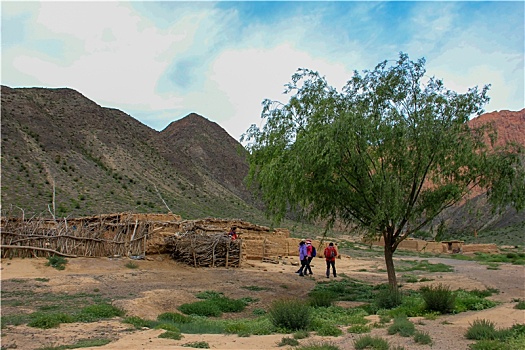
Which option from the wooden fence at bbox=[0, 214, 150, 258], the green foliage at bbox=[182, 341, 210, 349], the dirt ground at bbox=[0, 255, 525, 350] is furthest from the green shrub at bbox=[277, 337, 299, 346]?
the wooden fence at bbox=[0, 214, 150, 258]

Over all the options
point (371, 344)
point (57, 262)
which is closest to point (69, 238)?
point (57, 262)

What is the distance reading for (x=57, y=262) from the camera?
57.9ft

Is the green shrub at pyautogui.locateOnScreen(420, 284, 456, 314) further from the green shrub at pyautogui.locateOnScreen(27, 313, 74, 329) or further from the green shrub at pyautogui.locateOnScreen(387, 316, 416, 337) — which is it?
the green shrub at pyautogui.locateOnScreen(27, 313, 74, 329)

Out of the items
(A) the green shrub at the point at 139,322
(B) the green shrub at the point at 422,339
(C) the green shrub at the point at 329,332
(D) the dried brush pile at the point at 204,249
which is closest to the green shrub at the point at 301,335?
(C) the green shrub at the point at 329,332

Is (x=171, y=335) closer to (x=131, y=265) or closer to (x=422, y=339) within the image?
(x=422, y=339)

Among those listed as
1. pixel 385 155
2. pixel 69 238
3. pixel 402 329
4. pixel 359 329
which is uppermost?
pixel 385 155

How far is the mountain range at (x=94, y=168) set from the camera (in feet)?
125

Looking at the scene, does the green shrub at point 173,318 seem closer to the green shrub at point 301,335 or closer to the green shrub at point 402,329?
the green shrub at point 301,335

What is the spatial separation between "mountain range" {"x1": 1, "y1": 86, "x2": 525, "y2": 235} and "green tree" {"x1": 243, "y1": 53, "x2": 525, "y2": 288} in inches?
745

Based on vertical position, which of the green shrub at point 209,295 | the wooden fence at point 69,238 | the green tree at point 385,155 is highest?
the green tree at point 385,155

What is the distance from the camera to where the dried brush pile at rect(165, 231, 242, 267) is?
20.9 metres

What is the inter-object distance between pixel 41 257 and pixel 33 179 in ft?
77.4

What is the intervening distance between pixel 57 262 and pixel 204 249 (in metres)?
5.86

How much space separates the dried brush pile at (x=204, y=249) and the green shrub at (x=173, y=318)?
8899mm
